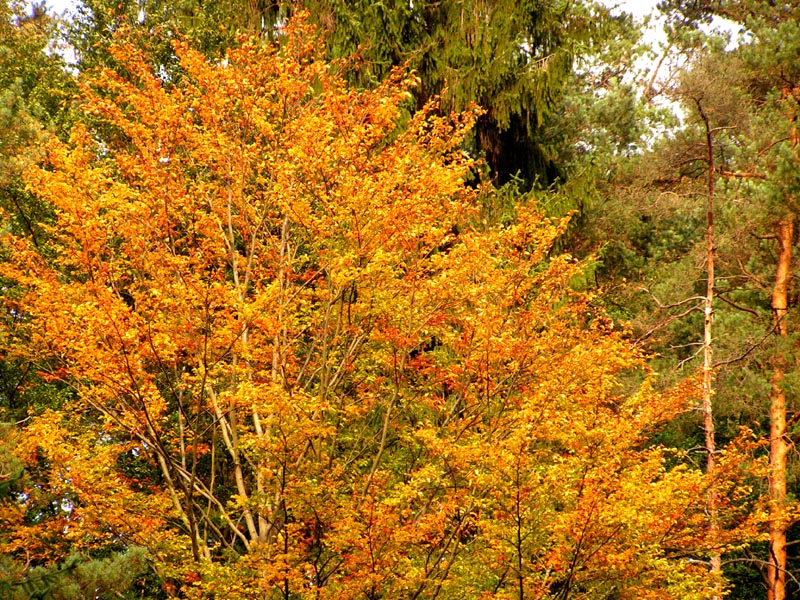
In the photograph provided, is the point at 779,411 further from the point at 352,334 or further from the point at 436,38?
the point at 436,38

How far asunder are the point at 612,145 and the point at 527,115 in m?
7.23

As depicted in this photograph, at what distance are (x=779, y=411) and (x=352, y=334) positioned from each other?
762 cm

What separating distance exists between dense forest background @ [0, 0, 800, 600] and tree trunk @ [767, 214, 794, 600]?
0.07 meters

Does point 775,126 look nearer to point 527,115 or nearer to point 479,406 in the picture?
point 527,115

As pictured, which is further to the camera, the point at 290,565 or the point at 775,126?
the point at 775,126

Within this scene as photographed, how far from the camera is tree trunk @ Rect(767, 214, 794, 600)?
1393 cm

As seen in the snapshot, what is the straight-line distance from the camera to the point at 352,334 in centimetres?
1109

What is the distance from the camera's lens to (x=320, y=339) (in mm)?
10859

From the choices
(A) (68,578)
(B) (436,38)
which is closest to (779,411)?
Result: (B) (436,38)

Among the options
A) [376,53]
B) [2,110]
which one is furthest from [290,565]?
[376,53]

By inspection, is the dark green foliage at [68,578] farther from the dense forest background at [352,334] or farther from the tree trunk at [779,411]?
the tree trunk at [779,411]

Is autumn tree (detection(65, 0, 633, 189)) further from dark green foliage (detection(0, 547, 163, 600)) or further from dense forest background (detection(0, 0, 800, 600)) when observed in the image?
dark green foliage (detection(0, 547, 163, 600))

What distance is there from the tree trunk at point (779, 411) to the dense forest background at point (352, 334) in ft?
0.22

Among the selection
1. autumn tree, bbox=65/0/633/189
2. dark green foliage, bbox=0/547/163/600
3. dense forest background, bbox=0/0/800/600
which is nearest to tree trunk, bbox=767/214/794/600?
dense forest background, bbox=0/0/800/600
